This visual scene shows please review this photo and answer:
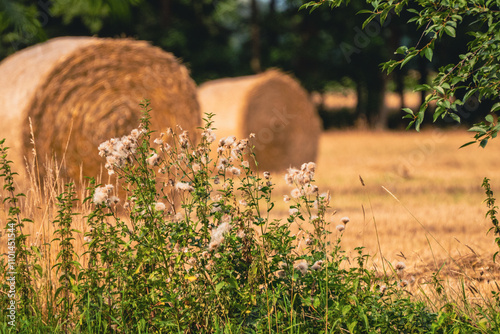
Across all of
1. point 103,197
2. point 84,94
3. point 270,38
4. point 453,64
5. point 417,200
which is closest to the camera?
point 453,64

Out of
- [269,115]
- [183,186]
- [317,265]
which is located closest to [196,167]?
[183,186]

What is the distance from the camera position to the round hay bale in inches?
530

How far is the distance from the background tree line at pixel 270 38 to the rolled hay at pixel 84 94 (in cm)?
1590

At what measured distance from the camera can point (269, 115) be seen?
45.3 ft

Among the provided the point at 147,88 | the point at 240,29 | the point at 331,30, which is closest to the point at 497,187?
the point at 147,88

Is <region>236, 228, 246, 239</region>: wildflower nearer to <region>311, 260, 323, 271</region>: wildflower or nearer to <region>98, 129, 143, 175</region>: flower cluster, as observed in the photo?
<region>311, 260, 323, 271</region>: wildflower

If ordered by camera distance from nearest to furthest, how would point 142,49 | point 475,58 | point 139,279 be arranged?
point 475,58
point 139,279
point 142,49

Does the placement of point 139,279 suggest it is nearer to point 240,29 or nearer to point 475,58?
point 475,58

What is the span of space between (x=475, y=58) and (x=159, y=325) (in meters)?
2.14

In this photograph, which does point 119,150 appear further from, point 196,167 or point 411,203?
point 411,203

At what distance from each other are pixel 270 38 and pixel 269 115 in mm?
15924

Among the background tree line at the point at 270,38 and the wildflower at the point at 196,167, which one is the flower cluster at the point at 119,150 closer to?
the wildflower at the point at 196,167

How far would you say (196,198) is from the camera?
3.54 metres

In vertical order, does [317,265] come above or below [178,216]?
below
